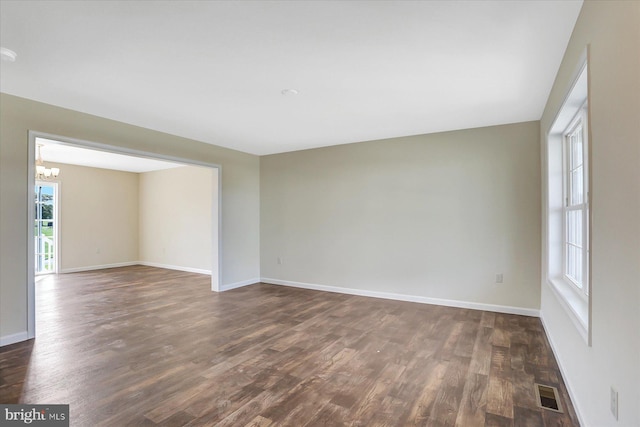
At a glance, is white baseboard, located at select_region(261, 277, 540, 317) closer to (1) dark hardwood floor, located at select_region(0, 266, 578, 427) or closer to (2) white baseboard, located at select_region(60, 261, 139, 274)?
(1) dark hardwood floor, located at select_region(0, 266, 578, 427)

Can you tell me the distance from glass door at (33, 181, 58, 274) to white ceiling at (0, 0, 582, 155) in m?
5.07

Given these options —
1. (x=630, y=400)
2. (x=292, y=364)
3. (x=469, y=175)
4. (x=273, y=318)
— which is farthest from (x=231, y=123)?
(x=630, y=400)

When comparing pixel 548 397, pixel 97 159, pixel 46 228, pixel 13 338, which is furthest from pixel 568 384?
pixel 46 228

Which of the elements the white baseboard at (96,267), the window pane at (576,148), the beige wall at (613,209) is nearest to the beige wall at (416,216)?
the window pane at (576,148)

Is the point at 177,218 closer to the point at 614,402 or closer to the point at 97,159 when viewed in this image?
the point at 97,159

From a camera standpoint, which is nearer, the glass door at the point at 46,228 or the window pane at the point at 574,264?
the window pane at the point at 574,264

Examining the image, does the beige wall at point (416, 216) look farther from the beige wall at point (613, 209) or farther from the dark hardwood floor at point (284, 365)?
the beige wall at point (613, 209)

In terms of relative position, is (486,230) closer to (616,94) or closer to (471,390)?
(471,390)

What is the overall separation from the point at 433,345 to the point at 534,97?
2653mm

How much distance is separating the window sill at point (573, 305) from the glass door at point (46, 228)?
9.10 metres

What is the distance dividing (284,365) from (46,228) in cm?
755

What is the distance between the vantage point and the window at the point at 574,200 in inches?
100

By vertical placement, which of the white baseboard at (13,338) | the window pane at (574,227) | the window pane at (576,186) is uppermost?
the window pane at (576,186)

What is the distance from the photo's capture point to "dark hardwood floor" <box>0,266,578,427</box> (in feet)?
6.48
